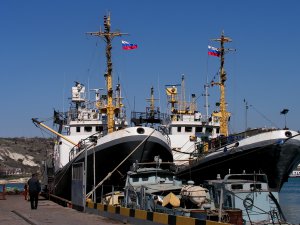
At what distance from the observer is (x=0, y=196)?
35000 mm

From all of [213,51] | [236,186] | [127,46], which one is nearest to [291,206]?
[213,51]

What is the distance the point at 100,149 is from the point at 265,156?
8.89m

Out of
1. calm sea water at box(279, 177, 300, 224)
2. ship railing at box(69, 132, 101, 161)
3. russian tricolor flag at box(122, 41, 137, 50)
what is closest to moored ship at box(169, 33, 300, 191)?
calm sea water at box(279, 177, 300, 224)

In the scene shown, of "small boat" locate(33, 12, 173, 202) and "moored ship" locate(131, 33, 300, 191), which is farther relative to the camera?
"moored ship" locate(131, 33, 300, 191)

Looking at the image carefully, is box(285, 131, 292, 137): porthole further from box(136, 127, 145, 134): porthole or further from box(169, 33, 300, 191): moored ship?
box(136, 127, 145, 134): porthole

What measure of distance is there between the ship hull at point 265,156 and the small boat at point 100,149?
3263 mm

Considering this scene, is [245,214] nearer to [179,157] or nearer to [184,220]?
[184,220]

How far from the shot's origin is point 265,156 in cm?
2897

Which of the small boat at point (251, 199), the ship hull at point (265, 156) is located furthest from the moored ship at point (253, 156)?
the small boat at point (251, 199)

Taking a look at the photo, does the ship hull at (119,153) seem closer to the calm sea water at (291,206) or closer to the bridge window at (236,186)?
the calm sea water at (291,206)

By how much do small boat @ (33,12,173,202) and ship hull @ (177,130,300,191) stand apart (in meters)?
3.26

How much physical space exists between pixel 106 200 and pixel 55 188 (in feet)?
37.5

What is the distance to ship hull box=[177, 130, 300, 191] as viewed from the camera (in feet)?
93.4

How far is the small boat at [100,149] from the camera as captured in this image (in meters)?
25.6
